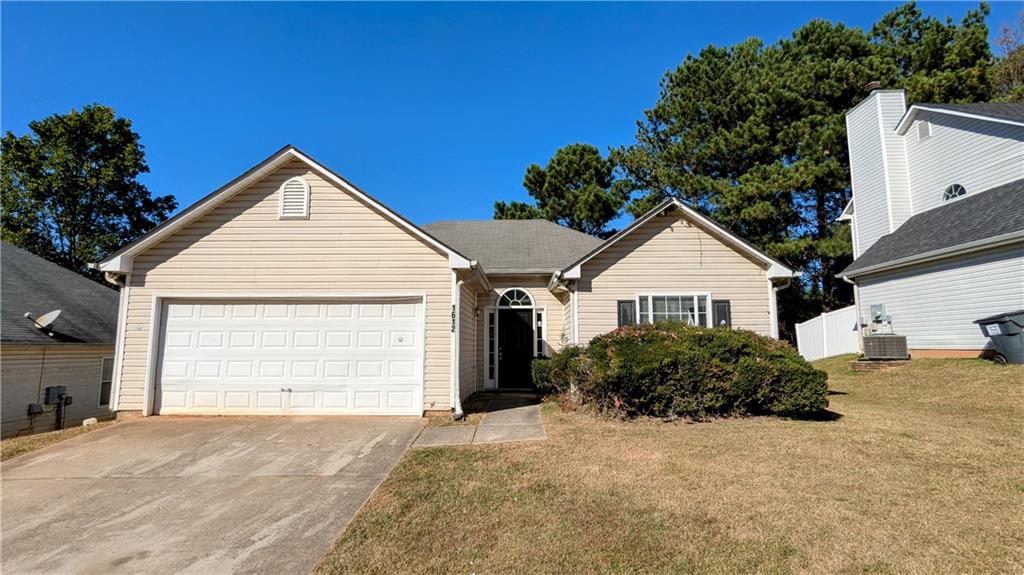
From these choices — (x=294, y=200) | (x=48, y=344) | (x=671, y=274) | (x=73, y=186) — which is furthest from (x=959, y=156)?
(x=73, y=186)

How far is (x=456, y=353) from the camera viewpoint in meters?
8.98

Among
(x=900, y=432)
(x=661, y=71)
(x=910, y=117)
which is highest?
(x=661, y=71)

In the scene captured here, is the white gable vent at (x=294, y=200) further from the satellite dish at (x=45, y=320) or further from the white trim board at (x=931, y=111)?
the white trim board at (x=931, y=111)

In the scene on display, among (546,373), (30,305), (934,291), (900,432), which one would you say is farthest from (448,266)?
(934,291)

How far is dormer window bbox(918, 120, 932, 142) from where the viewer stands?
52.8 feet

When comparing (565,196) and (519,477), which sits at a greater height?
(565,196)

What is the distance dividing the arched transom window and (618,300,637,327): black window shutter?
9.35ft

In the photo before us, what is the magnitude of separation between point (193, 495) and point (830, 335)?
20.6m

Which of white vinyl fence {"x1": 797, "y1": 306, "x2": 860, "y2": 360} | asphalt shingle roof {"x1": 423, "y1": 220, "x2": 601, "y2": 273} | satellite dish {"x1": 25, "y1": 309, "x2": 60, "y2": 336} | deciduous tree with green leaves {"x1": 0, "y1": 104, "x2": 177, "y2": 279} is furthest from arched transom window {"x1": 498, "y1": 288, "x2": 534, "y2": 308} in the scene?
deciduous tree with green leaves {"x1": 0, "y1": 104, "x2": 177, "y2": 279}

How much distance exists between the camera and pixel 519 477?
530cm

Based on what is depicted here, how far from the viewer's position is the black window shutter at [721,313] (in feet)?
36.3

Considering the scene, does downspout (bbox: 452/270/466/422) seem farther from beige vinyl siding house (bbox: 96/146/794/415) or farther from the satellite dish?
the satellite dish

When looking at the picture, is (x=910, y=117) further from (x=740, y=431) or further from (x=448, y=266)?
(x=448, y=266)

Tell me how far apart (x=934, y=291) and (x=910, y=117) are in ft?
25.1
